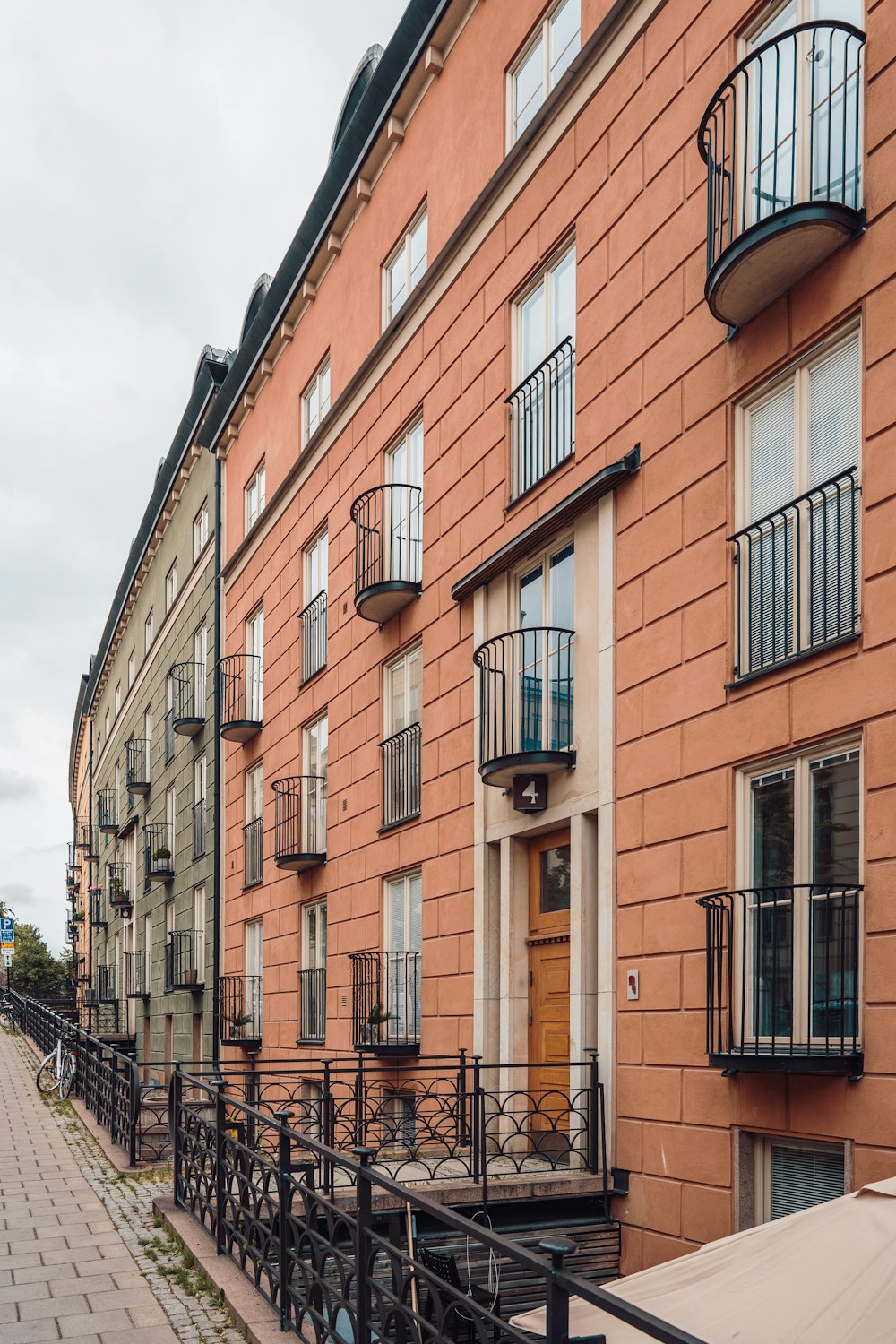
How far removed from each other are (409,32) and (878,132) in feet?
32.1

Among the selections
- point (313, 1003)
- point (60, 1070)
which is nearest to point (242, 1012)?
point (60, 1070)

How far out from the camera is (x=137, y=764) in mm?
40094

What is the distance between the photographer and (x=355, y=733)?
1828cm

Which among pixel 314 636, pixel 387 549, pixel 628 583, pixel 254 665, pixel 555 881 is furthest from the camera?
pixel 254 665

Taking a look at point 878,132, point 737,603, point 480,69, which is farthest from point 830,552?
point 480,69

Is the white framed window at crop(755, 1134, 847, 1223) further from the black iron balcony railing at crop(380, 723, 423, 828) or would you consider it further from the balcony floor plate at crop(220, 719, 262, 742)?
the balcony floor plate at crop(220, 719, 262, 742)

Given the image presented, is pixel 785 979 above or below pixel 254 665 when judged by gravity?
below

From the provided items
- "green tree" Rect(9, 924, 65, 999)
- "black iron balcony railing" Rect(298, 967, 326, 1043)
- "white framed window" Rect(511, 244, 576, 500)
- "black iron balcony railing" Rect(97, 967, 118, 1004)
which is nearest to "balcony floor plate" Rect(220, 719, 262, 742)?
"black iron balcony railing" Rect(298, 967, 326, 1043)

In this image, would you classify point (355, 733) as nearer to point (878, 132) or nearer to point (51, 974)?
point (878, 132)

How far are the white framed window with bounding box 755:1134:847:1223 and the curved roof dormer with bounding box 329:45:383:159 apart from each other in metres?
15.5

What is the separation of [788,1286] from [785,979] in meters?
3.70

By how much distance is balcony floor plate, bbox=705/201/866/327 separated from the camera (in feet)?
28.3

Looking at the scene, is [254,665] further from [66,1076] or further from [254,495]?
[66,1076]

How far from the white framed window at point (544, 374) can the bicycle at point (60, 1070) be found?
1317 centimetres
